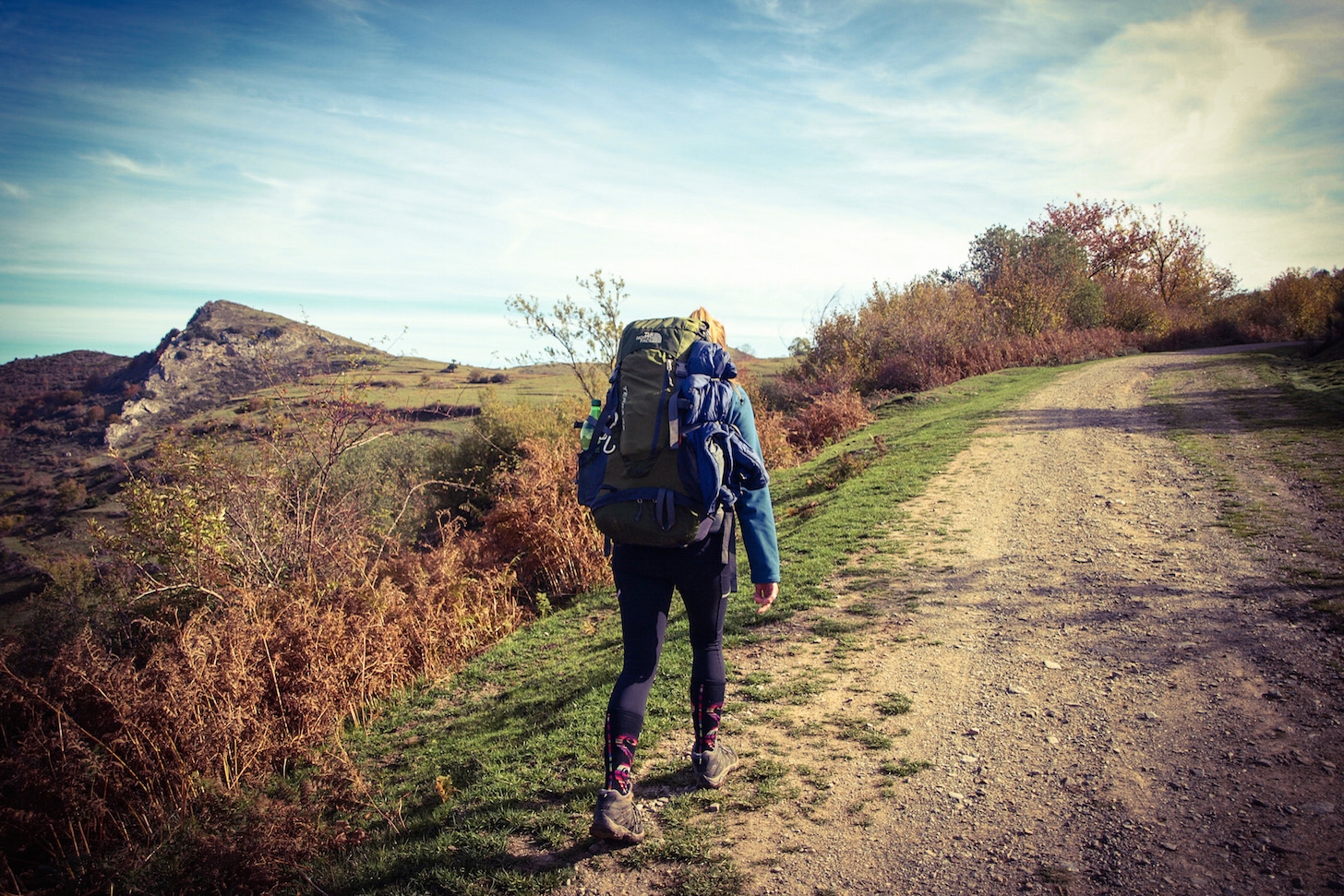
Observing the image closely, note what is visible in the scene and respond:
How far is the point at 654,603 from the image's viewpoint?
2.81 metres

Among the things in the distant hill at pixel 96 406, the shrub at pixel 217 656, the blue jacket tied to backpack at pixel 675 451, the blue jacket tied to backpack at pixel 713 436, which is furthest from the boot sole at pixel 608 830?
the distant hill at pixel 96 406

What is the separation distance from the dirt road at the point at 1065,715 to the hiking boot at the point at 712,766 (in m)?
0.11

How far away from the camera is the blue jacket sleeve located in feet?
9.75

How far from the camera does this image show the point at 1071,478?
9102 mm

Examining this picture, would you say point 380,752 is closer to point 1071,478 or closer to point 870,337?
point 1071,478

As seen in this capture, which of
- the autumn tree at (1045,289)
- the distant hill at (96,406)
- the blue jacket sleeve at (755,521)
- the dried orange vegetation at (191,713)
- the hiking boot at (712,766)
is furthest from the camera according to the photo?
the autumn tree at (1045,289)

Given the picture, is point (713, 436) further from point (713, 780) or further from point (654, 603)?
point (713, 780)

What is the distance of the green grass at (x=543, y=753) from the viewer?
3.00 meters

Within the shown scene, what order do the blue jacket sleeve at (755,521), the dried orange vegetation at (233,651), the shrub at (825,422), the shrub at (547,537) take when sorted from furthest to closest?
the shrub at (825,422), the shrub at (547,537), the dried orange vegetation at (233,651), the blue jacket sleeve at (755,521)

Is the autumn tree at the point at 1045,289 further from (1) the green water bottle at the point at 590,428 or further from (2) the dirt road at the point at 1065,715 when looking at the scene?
(1) the green water bottle at the point at 590,428

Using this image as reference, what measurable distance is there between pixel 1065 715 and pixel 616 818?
2841 mm

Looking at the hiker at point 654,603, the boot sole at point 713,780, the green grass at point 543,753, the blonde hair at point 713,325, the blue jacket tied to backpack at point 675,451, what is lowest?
the green grass at point 543,753

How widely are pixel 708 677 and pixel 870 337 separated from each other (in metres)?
→ 25.1

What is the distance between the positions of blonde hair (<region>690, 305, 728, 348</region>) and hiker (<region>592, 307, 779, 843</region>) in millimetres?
254
